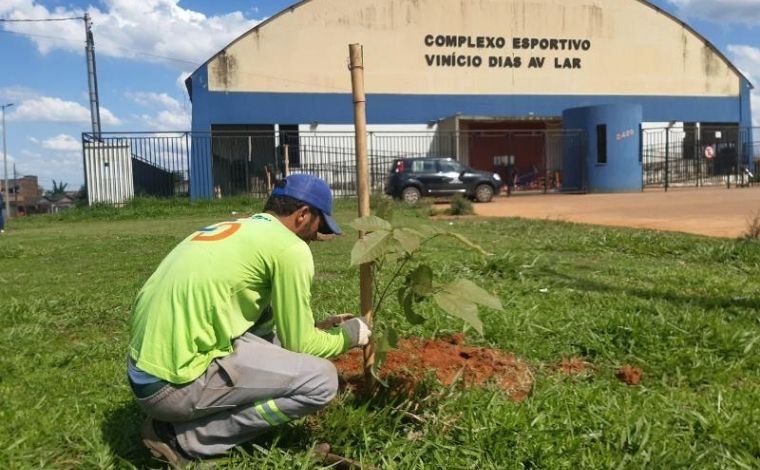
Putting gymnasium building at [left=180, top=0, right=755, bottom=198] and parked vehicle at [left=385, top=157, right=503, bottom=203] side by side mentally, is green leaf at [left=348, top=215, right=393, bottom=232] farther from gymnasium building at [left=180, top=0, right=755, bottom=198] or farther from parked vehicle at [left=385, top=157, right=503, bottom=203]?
gymnasium building at [left=180, top=0, right=755, bottom=198]

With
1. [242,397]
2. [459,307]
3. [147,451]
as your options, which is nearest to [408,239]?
[459,307]

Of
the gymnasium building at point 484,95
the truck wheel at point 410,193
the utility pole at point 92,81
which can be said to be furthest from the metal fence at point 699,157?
the utility pole at point 92,81

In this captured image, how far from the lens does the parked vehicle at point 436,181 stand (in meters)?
22.1

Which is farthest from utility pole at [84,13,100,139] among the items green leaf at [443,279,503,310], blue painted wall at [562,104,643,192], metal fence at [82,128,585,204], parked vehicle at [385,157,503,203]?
green leaf at [443,279,503,310]

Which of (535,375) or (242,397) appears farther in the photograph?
(535,375)

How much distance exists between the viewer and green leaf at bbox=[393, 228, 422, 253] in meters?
2.59

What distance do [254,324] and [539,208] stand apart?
16881mm

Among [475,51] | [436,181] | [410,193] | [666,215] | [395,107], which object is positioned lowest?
[666,215]

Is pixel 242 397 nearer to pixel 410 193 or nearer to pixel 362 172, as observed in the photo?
pixel 362 172

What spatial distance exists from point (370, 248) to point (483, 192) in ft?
66.7

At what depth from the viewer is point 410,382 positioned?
324 centimetres

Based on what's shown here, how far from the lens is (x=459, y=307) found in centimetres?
259

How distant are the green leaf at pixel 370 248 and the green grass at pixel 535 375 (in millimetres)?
766

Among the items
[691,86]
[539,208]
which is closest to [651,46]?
[691,86]
